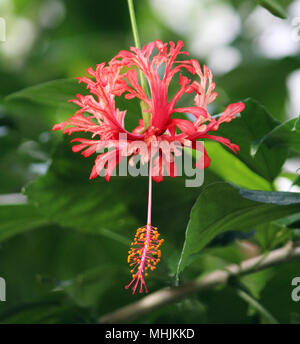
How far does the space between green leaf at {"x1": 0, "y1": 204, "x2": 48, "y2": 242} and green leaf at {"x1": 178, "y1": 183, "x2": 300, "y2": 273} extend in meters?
0.60

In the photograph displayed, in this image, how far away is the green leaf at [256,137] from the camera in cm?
90

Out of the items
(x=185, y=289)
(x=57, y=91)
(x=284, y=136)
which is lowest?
(x=185, y=289)

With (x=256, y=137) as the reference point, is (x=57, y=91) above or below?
above

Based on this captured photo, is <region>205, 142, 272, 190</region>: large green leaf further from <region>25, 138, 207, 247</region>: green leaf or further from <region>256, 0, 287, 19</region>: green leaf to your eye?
<region>256, 0, 287, 19</region>: green leaf

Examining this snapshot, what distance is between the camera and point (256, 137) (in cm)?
92

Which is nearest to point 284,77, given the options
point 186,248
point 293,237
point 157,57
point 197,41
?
point 197,41

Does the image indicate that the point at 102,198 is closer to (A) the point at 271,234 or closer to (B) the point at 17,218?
(B) the point at 17,218

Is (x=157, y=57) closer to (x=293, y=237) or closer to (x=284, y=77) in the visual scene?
(x=293, y=237)

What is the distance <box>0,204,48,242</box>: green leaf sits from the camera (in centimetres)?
125

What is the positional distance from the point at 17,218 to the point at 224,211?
66 cm

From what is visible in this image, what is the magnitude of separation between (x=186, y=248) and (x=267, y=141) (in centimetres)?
29

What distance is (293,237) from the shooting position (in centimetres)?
103

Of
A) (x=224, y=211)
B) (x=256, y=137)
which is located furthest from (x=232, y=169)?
(x=224, y=211)

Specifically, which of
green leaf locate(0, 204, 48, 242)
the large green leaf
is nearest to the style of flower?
the large green leaf
